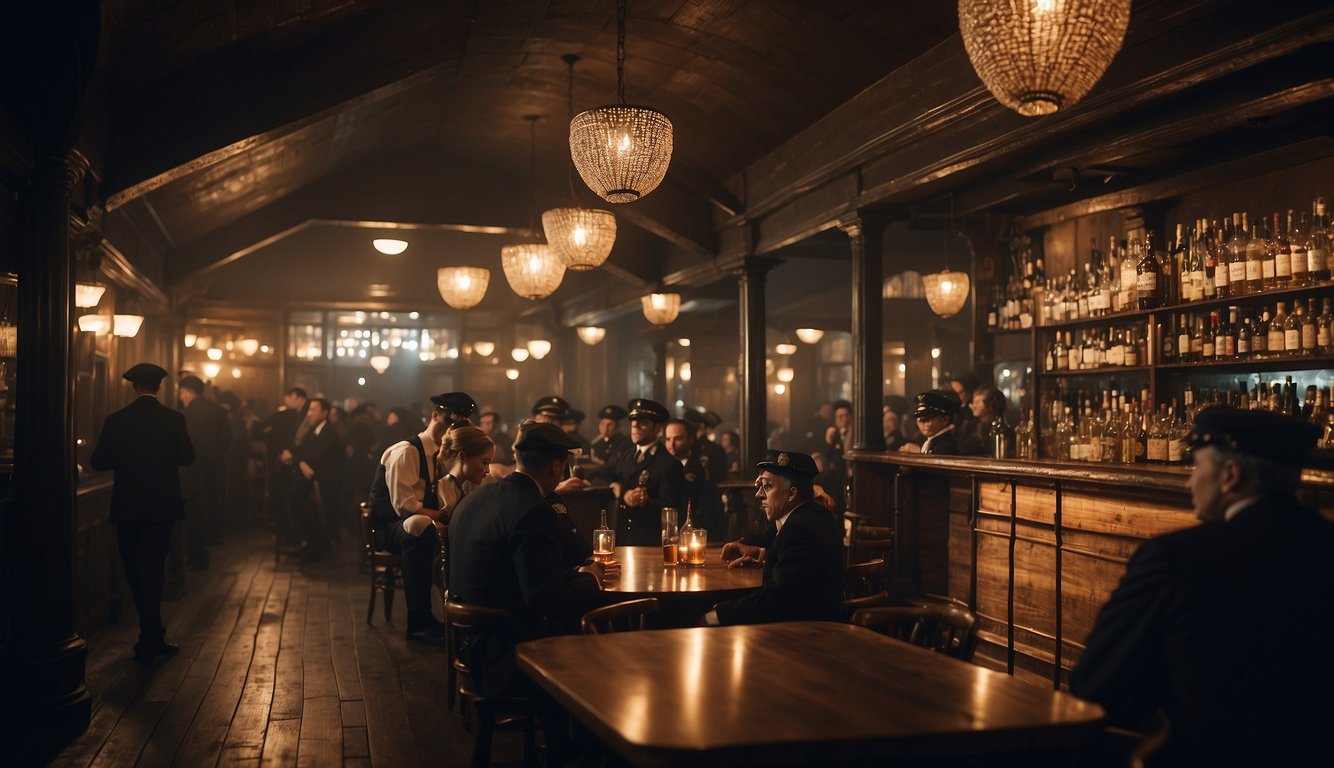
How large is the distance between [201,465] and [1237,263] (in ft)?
30.6

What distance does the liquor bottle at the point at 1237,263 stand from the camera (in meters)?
6.15

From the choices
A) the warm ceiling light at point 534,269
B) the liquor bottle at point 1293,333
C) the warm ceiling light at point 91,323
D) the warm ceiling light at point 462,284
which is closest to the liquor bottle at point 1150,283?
the liquor bottle at point 1293,333

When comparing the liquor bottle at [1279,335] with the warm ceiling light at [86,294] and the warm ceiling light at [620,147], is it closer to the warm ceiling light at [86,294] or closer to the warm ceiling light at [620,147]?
the warm ceiling light at [620,147]

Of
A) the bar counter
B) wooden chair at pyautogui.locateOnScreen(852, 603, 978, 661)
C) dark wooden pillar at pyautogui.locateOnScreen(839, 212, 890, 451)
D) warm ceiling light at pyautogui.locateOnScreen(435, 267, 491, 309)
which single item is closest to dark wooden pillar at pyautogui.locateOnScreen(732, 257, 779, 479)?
dark wooden pillar at pyautogui.locateOnScreen(839, 212, 890, 451)

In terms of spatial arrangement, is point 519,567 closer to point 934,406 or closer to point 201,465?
point 934,406

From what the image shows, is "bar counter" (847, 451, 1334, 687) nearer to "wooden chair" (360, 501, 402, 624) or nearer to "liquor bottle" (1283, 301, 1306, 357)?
"liquor bottle" (1283, 301, 1306, 357)

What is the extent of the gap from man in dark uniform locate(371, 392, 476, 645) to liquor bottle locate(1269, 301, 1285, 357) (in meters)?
4.65

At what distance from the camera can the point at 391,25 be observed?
6.56m

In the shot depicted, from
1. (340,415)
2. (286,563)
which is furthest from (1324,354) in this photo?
(340,415)

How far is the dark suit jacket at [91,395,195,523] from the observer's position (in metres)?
6.47

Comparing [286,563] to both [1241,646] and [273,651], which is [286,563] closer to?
[273,651]

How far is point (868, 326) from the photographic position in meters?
7.18

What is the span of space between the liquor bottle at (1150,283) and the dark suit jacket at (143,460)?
6.17m

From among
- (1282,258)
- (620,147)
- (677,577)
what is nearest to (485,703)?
(677,577)
